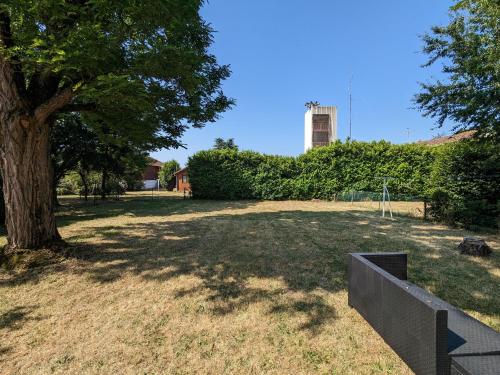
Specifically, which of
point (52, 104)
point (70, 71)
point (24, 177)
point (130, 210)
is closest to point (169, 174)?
point (130, 210)

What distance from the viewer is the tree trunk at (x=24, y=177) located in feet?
18.1

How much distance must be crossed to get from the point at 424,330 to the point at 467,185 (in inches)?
416

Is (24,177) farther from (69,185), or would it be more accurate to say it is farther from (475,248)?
(69,185)

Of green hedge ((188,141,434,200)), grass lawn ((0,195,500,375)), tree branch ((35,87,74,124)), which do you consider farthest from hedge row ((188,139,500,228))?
tree branch ((35,87,74,124))

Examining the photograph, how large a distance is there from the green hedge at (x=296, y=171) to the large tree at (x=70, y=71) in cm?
1408

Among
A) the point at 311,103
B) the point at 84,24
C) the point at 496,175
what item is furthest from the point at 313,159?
the point at 311,103

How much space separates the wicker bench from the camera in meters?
2.16

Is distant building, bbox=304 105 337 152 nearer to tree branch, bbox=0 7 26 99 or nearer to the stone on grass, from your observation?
the stone on grass

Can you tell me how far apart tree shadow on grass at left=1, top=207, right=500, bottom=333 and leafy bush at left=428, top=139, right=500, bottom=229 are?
1.16m

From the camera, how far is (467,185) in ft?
34.6

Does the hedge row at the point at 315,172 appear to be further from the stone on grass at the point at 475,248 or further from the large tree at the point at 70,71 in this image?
the large tree at the point at 70,71

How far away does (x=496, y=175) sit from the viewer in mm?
9898

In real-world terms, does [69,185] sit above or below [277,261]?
above

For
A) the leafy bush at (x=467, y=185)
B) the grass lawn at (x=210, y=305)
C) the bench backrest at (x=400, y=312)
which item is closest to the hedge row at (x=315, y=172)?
the leafy bush at (x=467, y=185)
